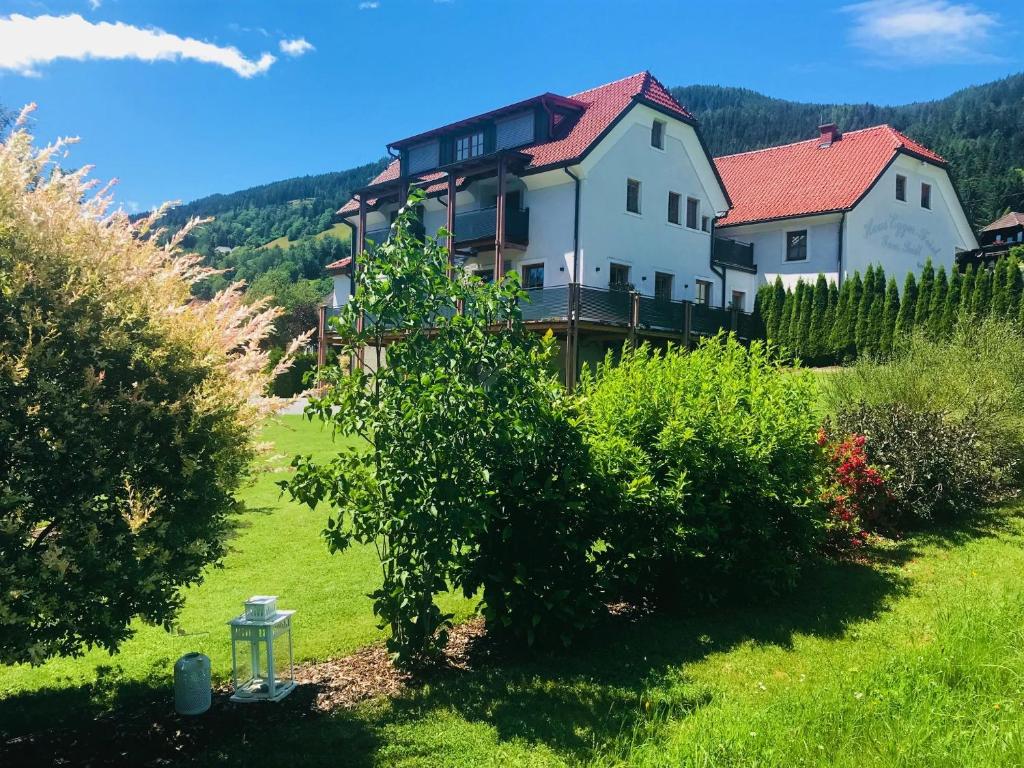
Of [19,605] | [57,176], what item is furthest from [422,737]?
[57,176]

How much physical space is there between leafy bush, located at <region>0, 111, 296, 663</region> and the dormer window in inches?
1021

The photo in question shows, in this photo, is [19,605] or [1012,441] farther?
[1012,441]

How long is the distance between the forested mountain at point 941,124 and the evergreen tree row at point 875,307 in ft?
212

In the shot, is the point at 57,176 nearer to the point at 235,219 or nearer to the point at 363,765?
the point at 363,765

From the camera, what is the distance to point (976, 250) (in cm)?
3641

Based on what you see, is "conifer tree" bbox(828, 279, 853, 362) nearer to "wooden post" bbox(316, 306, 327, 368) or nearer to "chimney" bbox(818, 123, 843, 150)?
"chimney" bbox(818, 123, 843, 150)

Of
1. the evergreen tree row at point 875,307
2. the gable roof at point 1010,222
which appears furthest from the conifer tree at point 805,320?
the gable roof at point 1010,222

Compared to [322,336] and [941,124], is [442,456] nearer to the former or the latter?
[322,336]

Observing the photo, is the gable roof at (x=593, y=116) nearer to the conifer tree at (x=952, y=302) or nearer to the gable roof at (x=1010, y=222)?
the conifer tree at (x=952, y=302)

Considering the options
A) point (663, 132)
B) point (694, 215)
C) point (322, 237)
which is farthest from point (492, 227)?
point (322, 237)

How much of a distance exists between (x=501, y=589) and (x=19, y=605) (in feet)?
11.0

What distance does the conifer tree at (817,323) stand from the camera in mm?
25750

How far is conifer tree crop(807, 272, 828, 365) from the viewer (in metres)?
25.8

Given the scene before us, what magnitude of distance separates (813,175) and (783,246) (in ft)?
13.0
